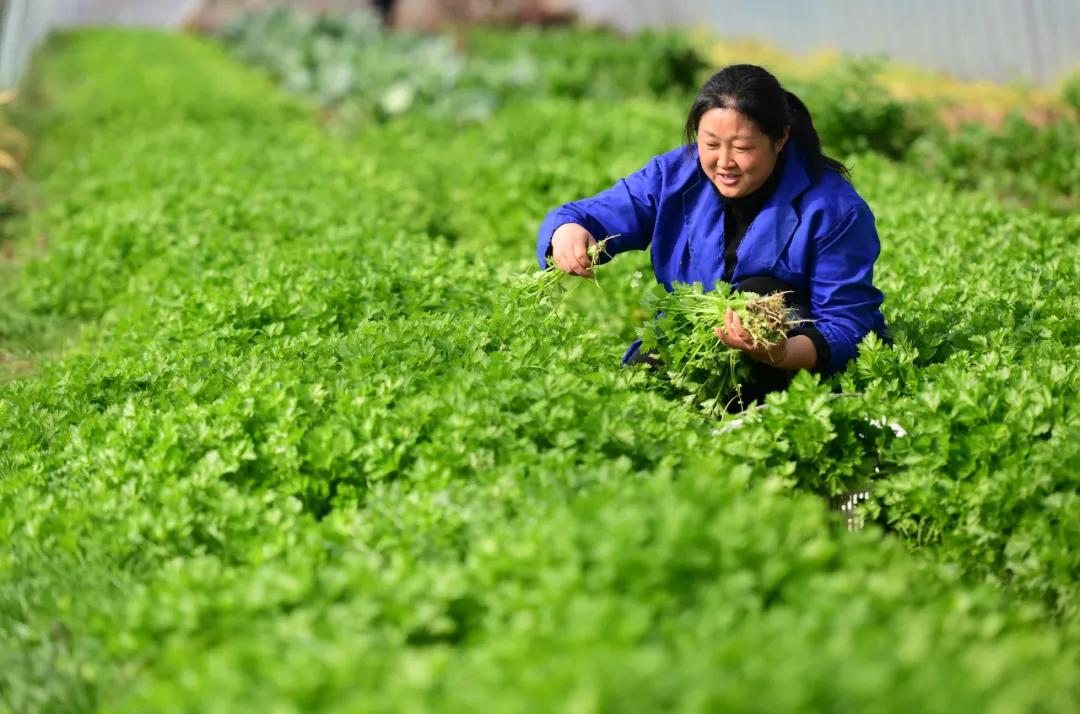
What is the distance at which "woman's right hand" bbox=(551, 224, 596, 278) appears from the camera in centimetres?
418

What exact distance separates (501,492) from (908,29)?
39.6 feet

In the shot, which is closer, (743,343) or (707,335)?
(743,343)

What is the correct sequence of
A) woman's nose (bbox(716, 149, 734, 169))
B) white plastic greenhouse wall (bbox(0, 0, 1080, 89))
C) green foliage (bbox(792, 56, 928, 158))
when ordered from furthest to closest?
white plastic greenhouse wall (bbox(0, 0, 1080, 89)) < green foliage (bbox(792, 56, 928, 158)) < woman's nose (bbox(716, 149, 734, 169))

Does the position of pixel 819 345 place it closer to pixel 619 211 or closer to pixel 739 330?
pixel 739 330

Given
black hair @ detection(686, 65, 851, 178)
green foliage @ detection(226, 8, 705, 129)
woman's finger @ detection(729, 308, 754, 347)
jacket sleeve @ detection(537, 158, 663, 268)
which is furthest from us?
green foliage @ detection(226, 8, 705, 129)

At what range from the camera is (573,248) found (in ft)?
13.8

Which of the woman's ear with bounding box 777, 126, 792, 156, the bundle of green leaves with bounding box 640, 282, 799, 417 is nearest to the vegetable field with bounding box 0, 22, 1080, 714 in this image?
the bundle of green leaves with bounding box 640, 282, 799, 417

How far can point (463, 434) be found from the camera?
3393 mm

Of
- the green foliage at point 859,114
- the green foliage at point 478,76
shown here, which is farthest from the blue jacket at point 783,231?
the green foliage at point 478,76

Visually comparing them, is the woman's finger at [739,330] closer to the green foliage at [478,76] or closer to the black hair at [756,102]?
the black hair at [756,102]

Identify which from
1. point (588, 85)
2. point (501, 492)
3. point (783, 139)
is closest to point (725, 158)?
point (783, 139)

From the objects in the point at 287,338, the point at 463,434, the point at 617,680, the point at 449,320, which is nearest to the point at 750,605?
the point at 617,680

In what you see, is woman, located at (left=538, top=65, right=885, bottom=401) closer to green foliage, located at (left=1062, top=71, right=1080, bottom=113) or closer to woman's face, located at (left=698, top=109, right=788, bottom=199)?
woman's face, located at (left=698, top=109, right=788, bottom=199)

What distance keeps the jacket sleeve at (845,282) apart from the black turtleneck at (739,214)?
0.78ft
